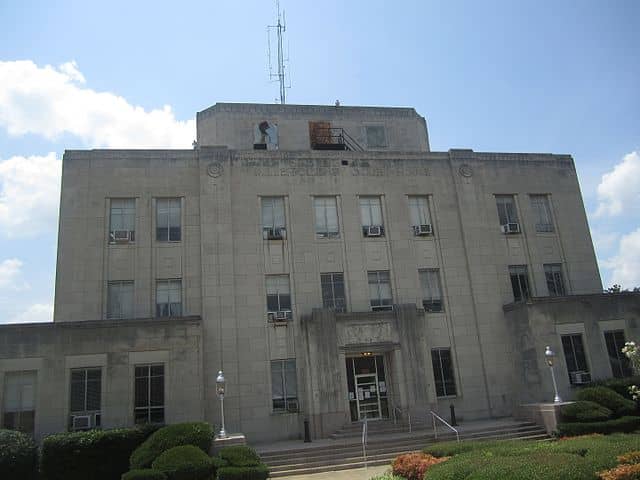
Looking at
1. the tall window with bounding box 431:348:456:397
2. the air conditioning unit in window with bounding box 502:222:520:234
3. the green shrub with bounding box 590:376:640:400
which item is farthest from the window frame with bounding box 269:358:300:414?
the air conditioning unit in window with bounding box 502:222:520:234

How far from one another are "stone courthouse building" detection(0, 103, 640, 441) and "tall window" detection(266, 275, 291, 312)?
7cm

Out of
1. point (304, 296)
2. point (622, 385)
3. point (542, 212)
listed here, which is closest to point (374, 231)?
point (304, 296)

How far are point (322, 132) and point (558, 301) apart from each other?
1714cm

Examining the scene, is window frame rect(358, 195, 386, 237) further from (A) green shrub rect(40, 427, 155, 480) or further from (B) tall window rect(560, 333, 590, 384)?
(A) green shrub rect(40, 427, 155, 480)

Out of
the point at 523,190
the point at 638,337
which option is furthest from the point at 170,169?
the point at 638,337

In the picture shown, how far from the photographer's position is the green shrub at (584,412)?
20852 millimetres

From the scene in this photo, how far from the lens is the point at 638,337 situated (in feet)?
87.7

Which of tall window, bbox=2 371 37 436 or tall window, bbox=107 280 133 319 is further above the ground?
tall window, bbox=107 280 133 319

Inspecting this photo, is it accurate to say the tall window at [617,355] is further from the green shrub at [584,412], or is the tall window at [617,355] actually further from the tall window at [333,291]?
the tall window at [333,291]

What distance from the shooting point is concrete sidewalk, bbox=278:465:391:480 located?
18.0 meters

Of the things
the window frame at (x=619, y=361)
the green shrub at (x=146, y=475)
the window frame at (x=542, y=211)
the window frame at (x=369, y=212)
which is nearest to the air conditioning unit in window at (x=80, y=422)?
the green shrub at (x=146, y=475)

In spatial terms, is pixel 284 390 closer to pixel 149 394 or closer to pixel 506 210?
pixel 149 394

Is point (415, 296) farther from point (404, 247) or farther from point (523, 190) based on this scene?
point (523, 190)

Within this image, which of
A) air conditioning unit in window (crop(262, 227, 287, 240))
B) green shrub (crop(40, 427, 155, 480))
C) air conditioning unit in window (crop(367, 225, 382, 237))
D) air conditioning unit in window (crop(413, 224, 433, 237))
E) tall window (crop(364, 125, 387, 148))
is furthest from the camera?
tall window (crop(364, 125, 387, 148))
